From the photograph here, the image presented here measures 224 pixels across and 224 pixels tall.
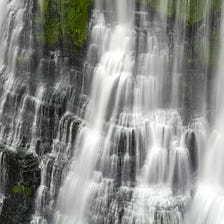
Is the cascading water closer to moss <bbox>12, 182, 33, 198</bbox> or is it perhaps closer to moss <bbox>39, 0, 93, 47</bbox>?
moss <bbox>39, 0, 93, 47</bbox>

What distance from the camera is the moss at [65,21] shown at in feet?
60.8

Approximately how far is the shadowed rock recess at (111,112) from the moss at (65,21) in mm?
36

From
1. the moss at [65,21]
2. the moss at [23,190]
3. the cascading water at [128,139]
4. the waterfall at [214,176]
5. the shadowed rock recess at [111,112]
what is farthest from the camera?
the moss at [23,190]

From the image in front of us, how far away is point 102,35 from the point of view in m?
18.5

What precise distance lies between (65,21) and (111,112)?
3.79 m

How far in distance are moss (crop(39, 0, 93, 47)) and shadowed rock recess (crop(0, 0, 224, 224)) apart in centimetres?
4

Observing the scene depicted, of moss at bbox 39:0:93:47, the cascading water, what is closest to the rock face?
the cascading water

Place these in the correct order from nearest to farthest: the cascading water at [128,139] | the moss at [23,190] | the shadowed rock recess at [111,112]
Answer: the cascading water at [128,139]
the shadowed rock recess at [111,112]
the moss at [23,190]

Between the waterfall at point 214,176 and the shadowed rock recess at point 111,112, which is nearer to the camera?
the waterfall at point 214,176

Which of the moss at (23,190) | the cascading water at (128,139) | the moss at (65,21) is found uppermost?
the moss at (65,21)

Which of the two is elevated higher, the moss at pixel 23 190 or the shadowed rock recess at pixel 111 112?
the shadowed rock recess at pixel 111 112

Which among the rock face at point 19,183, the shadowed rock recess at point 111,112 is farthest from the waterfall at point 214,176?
the rock face at point 19,183

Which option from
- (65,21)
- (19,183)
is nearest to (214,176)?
(19,183)

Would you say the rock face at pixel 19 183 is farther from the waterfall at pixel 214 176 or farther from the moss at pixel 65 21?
the waterfall at pixel 214 176
